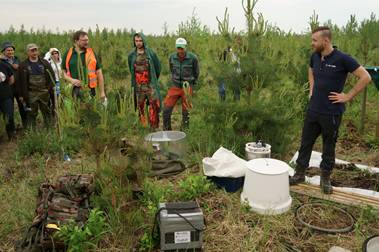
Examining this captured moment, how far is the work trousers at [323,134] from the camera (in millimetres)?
3506

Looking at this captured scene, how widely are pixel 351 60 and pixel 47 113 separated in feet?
19.2

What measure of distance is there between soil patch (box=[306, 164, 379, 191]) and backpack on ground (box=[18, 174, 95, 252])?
3131mm

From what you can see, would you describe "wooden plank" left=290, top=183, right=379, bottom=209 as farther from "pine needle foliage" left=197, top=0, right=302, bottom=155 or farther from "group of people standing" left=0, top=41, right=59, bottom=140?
"group of people standing" left=0, top=41, right=59, bottom=140

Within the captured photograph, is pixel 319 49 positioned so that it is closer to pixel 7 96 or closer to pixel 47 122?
pixel 47 122

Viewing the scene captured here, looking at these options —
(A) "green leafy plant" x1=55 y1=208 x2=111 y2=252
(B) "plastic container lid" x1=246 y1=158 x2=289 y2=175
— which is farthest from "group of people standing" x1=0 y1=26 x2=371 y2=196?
(A) "green leafy plant" x1=55 y1=208 x2=111 y2=252

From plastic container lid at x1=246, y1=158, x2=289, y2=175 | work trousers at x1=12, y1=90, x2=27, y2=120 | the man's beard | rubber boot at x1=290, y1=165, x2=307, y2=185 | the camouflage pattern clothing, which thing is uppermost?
the man's beard

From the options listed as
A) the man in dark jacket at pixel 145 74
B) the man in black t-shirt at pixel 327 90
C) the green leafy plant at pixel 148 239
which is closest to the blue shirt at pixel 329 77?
the man in black t-shirt at pixel 327 90

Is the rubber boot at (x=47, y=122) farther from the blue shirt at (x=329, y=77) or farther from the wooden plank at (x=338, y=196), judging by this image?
the blue shirt at (x=329, y=77)

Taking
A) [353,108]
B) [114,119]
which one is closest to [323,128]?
[114,119]

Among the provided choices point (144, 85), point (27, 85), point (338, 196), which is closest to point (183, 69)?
point (144, 85)

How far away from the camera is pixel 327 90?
11.4 ft

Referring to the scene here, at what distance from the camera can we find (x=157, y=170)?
4.30 m

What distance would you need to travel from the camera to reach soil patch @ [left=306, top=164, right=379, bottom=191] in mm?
3936

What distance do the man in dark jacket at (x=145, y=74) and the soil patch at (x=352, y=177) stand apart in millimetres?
3140
